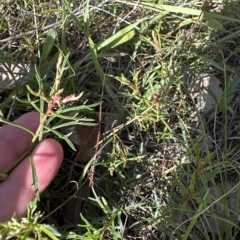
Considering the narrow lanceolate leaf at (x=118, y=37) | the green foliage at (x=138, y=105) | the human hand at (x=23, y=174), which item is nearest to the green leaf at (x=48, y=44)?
the green foliage at (x=138, y=105)

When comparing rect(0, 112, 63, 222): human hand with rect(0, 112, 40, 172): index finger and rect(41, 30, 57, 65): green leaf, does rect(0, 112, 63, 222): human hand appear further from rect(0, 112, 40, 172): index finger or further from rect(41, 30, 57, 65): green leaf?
rect(41, 30, 57, 65): green leaf

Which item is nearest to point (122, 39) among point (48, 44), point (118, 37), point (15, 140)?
point (118, 37)

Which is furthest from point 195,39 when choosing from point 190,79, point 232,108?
point 232,108

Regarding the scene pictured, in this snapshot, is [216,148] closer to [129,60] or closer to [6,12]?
[129,60]

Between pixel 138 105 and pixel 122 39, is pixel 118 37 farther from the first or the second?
pixel 138 105

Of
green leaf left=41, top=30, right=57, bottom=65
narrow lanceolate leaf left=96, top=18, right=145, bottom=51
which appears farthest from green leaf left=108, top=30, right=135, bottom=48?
green leaf left=41, top=30, right=57, bottom=65

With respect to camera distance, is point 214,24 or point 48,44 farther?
point 214,24

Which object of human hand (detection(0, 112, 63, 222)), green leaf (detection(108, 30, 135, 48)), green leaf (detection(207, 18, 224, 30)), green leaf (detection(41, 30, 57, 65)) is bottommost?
human hand (detection(0, 112, 63, 222))

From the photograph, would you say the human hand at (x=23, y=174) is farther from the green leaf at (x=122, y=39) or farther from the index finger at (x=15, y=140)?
the green leaf at (x=122, y=39)
